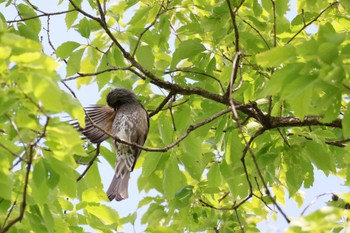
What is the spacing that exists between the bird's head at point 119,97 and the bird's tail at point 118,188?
778mm

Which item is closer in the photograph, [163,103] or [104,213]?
[104,213]

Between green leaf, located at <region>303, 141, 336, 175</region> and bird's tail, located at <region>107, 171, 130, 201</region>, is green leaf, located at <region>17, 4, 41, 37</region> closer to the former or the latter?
bird's tail, located at <region>107, 171, 130, 201</region>

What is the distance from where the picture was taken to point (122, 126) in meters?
5.89

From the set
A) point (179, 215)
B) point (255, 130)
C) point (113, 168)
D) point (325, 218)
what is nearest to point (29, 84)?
point (325, 218)

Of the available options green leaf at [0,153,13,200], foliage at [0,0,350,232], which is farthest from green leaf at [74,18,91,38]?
green leaf at [0,153,13,200]

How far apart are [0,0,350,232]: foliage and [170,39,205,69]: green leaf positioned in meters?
0.01

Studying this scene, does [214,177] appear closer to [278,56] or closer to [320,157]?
[320,157]

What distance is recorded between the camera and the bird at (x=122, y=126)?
538 cm

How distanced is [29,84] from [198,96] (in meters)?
2.41

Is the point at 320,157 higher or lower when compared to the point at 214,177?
lower

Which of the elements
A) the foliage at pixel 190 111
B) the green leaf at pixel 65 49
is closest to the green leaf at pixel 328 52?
the foliage at pixel 190 111

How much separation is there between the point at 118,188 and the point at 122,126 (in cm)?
70

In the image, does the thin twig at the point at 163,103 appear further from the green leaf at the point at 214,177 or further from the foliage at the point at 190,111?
the green leaf at the point at 214,177

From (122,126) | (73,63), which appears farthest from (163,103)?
(122,126)
